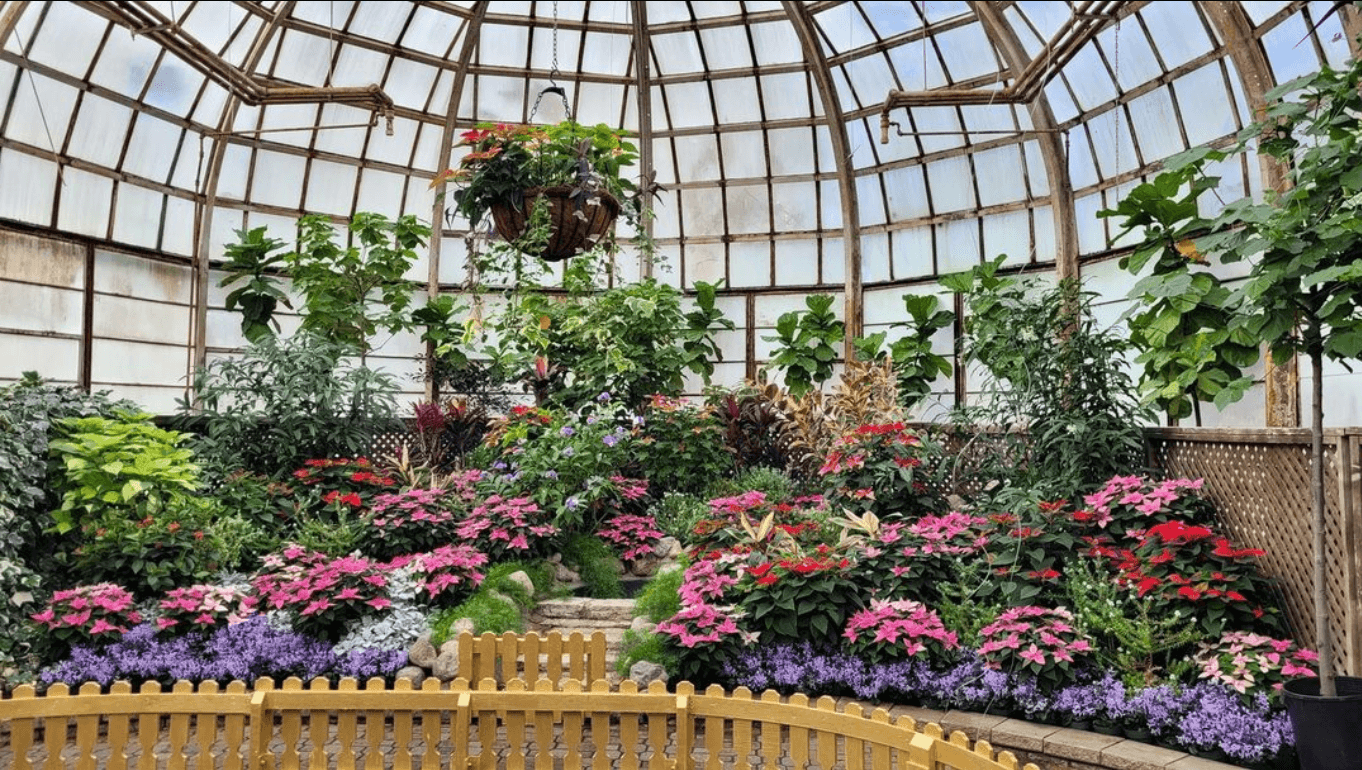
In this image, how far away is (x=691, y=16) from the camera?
10508mm

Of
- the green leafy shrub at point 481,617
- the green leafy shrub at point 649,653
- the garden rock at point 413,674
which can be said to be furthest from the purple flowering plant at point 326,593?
the green leafy shrub at point 649,653

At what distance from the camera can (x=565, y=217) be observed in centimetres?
586

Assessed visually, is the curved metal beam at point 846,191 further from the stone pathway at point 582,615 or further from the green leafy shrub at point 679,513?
the stone pathway at point 582,615

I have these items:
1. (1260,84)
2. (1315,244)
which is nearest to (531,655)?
(1315,244)

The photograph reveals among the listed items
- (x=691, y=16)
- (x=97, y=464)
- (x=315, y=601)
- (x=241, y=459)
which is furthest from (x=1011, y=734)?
(x=691, y=16)

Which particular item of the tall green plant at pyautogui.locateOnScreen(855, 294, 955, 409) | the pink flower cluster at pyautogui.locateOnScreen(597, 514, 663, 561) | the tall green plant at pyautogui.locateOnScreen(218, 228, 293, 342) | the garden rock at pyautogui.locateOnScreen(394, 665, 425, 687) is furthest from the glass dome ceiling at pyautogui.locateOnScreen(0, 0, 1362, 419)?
the garden rock at pyautogui.locateOnScreen(394, 665, 425, 687)

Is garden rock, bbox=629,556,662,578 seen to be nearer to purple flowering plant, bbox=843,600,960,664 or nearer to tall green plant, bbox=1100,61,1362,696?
purple flowering plant, bbox=843,600,960,664

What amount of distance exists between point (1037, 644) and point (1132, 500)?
1.08 metres

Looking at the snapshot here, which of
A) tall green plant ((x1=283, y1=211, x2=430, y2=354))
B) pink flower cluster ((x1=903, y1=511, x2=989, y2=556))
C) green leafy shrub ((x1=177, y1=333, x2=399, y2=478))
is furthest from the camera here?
tall green plant ((x1=283, y1=211, x2=430, y2=354))

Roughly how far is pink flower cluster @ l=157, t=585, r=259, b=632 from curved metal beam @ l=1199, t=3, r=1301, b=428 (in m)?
6.76

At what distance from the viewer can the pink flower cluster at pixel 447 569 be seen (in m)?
5.27

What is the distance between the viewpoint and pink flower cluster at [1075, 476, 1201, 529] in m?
4.78

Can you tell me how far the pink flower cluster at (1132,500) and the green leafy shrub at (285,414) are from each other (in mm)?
5151

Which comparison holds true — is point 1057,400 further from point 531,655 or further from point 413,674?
point 413,674
